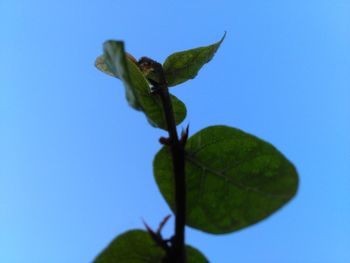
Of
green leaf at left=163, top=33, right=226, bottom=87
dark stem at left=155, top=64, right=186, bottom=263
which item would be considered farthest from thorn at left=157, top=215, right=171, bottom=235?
green leaf at left=163, top=33, right=226, bottom=87

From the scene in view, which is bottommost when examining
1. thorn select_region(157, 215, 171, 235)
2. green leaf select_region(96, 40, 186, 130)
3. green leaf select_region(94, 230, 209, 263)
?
green leaf select_region(94, 230, 209, 263)

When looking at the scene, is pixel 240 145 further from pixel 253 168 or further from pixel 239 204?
pixel 239 204

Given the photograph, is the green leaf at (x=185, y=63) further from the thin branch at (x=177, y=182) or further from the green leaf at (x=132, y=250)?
the green leaf at (x=132, y=250)

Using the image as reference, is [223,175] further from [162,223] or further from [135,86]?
[135,86]

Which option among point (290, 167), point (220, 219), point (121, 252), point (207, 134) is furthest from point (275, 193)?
point (121, 252)

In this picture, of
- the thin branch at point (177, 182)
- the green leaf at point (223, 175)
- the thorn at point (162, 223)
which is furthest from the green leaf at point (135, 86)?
the thorn at point (162, 223)

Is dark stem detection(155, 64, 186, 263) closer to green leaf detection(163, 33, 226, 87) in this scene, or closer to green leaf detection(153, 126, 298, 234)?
green leaf detection(153, 126, 298, 234)
